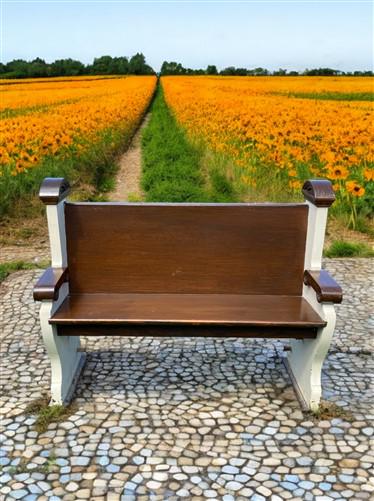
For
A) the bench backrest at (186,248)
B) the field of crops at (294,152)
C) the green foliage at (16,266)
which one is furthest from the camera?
the field of crops at (294,152)

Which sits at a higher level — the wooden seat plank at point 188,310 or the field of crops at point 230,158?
the wooden seat plank at point 188,310

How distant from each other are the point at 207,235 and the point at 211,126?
34.4 ft

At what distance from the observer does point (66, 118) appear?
46.6ft

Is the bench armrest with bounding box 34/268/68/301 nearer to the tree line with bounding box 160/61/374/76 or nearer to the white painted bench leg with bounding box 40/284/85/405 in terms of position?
the white painted bench leg with bounding box 40/284/85/405

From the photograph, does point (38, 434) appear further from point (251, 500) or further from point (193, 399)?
point (251, 500)

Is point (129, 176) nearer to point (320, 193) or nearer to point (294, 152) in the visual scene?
point (294, 152)

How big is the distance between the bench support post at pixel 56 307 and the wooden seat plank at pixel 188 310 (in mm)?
74

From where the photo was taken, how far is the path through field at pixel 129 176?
9.89 m

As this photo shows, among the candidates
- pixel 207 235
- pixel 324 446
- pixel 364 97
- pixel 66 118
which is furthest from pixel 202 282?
pixel 364 97

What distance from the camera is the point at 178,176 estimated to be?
35.1 feet

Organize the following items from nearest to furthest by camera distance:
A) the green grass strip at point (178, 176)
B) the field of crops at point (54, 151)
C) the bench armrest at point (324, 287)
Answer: the bench armrest at point (324, 287) < the field of crops at point (54, 151) < the green grass strip at point (178, 176)

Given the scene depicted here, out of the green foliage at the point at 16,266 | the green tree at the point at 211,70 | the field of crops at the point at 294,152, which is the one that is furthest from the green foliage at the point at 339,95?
the green tree at the point at 211,70

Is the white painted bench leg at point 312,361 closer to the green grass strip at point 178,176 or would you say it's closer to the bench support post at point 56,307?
the bench support post at point 56,307

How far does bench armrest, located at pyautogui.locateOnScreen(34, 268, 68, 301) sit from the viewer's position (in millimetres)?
3004
